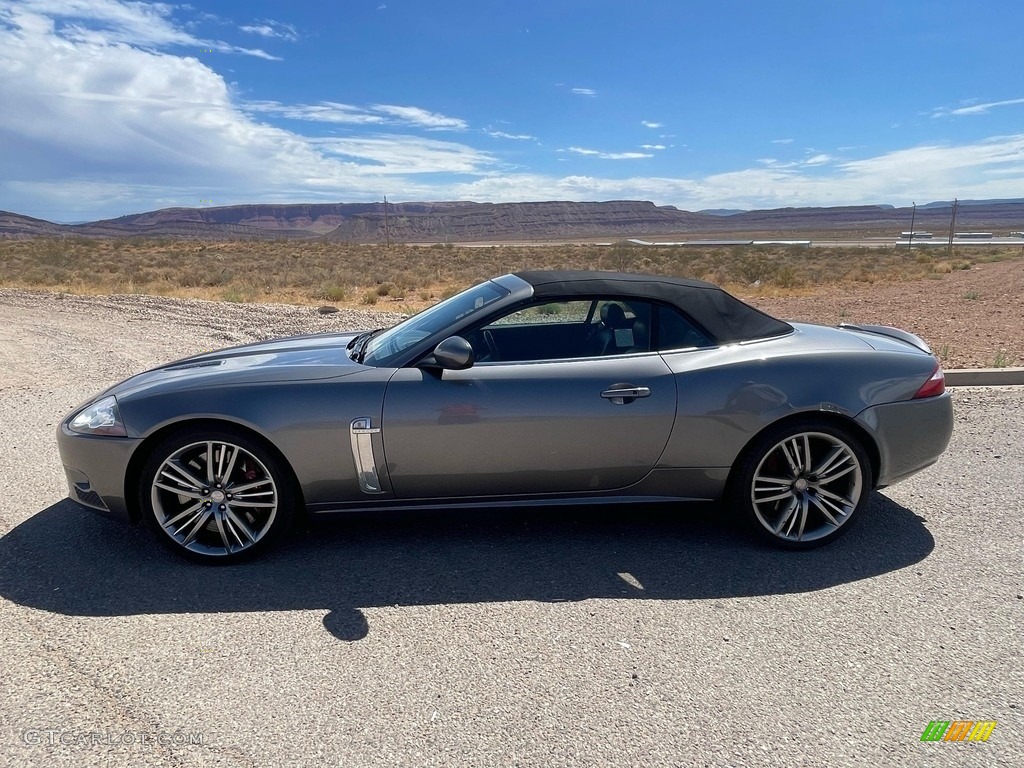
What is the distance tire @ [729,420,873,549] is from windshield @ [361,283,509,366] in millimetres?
1612

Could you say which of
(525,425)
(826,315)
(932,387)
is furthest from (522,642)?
(826,315)


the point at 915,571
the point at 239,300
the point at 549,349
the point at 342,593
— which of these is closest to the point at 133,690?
the point at 342,593

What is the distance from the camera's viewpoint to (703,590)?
11.1ft

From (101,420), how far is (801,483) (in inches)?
141

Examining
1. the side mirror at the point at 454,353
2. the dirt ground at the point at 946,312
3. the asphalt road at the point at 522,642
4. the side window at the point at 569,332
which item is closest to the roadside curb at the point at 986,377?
the dirt ground at the point at 946,312

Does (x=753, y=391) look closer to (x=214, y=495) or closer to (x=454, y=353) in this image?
(x=454, y=353)

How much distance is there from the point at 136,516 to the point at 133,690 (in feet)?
3.98

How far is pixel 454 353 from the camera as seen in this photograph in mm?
3428

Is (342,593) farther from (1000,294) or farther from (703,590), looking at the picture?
(1000,294)

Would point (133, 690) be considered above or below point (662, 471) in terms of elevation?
below

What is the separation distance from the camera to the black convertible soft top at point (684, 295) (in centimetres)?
385

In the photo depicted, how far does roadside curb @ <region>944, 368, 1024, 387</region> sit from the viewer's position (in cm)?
701

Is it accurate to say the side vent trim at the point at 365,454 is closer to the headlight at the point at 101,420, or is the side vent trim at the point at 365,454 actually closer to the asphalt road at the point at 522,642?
the asphalt road at the point at 522,642

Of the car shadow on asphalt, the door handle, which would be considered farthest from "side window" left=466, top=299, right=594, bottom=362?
the car shadow on asphalt
